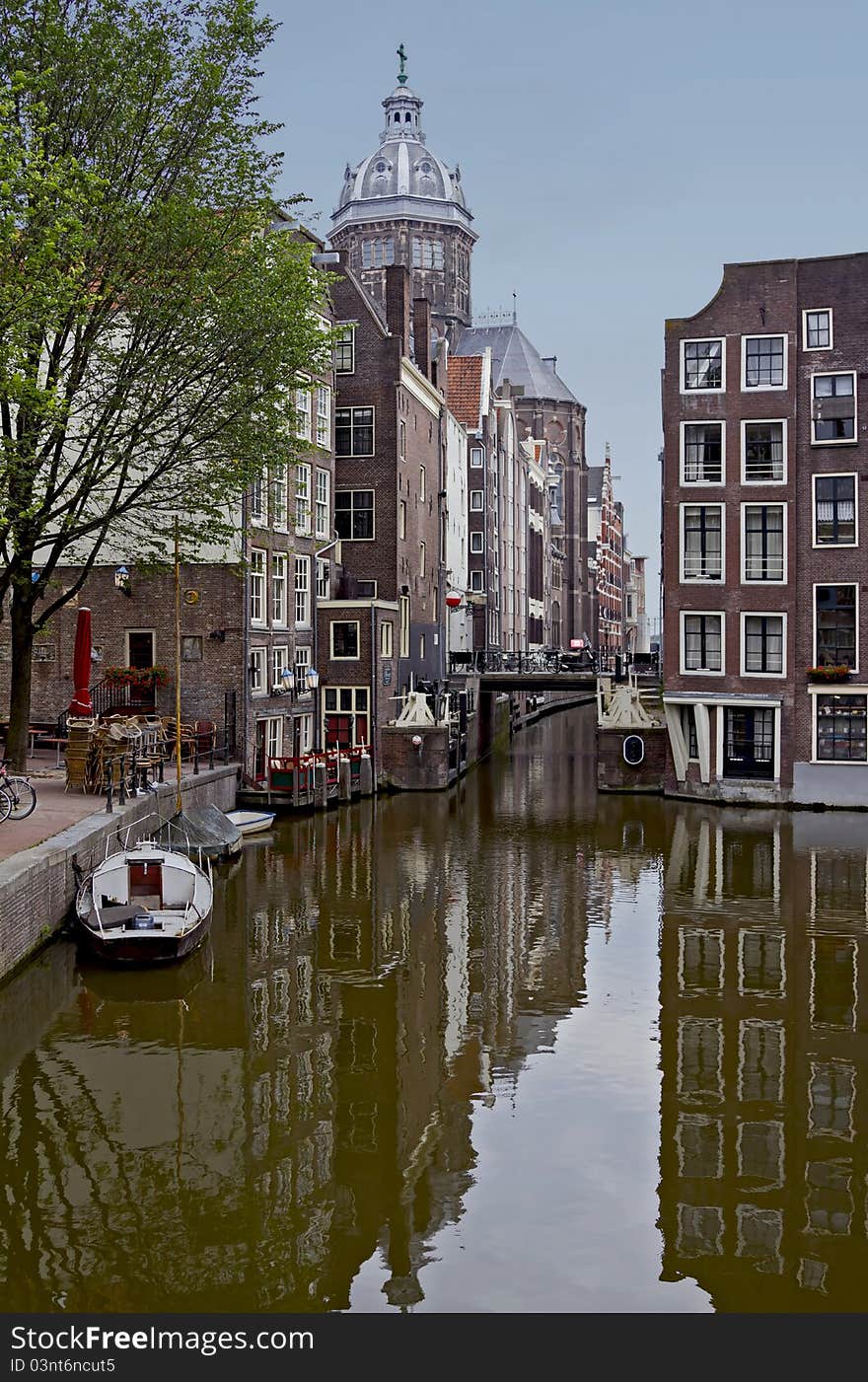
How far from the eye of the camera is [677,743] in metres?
44.3

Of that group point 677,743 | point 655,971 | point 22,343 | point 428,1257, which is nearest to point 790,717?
point 677,743

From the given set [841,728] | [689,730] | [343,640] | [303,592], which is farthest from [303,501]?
[841,728]

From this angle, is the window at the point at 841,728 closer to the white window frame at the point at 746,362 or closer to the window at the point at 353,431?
the white window frame at the point at 746,362

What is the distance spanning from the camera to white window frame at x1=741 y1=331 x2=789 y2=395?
42250mm

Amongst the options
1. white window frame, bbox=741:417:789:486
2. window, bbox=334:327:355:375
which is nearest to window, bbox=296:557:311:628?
window, bbox=334:327:355:375

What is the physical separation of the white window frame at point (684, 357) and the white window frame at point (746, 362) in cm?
61

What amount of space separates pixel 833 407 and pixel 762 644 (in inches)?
330

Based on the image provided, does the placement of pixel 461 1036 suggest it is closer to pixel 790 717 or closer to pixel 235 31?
pixel 235 31

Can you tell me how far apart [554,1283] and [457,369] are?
75.7 m

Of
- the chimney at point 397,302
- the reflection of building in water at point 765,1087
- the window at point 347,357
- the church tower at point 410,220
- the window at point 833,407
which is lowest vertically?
the reflection of building in water at point 765,1087

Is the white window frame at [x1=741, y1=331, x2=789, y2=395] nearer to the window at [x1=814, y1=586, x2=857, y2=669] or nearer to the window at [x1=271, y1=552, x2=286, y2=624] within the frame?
A: the window at [x1=814, y1=586, x2=857, y2=669]

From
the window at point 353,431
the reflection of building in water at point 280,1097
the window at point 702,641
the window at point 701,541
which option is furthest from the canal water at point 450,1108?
the window at point 353,431

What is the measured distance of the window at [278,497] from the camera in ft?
115

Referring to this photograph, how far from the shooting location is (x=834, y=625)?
42062 mm
